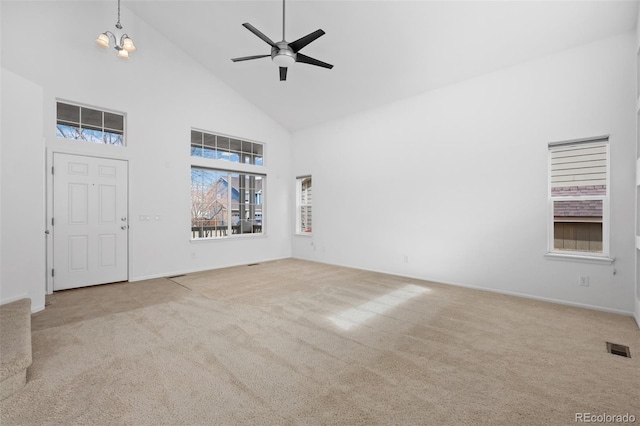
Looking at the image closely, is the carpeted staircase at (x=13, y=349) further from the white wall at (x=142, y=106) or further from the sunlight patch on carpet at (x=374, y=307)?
the sunlight patch on carpet at (x=374, y=307)

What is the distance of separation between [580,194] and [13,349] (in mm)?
6017

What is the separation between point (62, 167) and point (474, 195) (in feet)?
21.0

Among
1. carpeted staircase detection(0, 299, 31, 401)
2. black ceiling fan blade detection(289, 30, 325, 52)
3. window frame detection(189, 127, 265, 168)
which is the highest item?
black ceiling fan blade detection(289, 30, 325, 52)

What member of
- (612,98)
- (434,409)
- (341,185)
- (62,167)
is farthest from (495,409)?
(62,167)

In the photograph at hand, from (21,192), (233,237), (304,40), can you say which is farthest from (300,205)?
(21,192)

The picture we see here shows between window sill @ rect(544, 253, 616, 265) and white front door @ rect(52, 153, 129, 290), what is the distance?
260 inches

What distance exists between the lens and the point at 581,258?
361 cm

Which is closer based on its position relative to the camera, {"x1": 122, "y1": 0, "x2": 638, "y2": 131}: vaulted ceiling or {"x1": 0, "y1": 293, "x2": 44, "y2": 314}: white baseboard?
{"x1": 0, "y1": 293, "x2": 44, "y2": 314}: white baseboard

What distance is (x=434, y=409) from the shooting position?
1738 millimetres

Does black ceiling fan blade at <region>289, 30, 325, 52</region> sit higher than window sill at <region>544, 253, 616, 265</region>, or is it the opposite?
black ceiling fan blade at <region>289, 30, 325, 52</region>

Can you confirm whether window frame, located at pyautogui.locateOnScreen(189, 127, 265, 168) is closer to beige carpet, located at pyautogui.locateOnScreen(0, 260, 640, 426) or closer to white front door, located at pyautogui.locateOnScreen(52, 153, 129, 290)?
white front door, located at pyautogui.locateOnScreen(52, 153, 129, 290)

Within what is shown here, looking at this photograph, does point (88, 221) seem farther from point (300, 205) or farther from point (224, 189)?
point (300, 205)

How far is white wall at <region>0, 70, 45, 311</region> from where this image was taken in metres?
3.13

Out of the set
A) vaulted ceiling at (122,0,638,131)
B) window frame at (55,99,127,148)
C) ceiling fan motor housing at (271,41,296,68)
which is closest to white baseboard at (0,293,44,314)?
window frame at (55,99,127,148)
